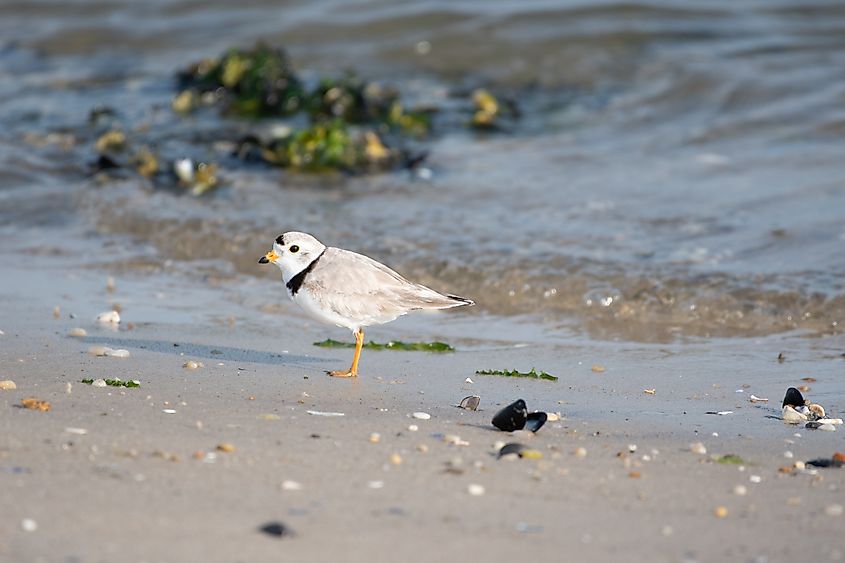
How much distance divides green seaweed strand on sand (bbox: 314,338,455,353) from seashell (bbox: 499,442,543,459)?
2.07 meters

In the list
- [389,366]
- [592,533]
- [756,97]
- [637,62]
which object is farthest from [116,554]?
[637,62]

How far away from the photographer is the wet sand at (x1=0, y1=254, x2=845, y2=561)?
11.5 feet

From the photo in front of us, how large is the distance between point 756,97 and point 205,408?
8.76 m

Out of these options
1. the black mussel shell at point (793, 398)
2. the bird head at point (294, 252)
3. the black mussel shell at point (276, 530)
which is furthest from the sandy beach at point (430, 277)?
the bird head at point (294, 252)

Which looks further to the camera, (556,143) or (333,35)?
(333,35)

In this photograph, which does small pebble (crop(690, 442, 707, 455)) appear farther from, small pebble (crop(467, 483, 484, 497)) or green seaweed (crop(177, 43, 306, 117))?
green seaweed (crop(177, 43, 306, 117))

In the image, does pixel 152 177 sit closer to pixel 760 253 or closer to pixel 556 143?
pixel 556 143

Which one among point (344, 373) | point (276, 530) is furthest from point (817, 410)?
point (276, 530)

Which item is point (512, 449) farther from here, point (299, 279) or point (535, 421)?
point (299, 279)

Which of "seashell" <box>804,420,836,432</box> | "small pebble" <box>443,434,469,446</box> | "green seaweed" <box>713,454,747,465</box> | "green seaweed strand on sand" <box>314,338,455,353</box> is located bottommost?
"green seaweed strand on sand" <box>314,338,455,353</box>

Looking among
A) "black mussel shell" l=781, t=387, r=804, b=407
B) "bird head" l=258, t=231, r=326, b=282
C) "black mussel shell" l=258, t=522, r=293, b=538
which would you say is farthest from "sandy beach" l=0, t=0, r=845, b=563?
"bird head" l=258, t=231, r=326, b=282

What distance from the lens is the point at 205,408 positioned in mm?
4883

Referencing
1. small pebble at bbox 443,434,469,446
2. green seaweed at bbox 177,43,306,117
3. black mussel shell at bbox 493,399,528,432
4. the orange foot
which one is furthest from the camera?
green seaweed at bbox 177,43,306,117

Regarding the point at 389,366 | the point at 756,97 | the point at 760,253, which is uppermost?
the point at 756,97
